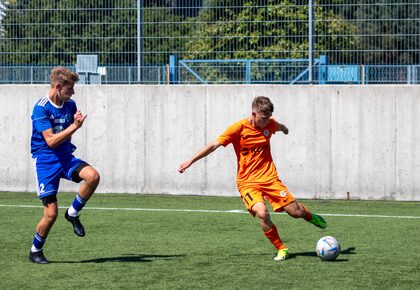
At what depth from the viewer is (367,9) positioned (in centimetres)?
1525

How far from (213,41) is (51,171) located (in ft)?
Answer: 24.0

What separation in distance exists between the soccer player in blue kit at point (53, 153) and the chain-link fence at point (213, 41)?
22.7 feet

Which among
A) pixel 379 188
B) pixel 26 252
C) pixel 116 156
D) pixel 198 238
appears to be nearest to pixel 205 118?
pixel 116 156

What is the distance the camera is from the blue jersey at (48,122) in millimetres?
9023

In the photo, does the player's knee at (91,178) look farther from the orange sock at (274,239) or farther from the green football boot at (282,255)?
the green football boot at (282,255)

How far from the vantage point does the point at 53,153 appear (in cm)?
916

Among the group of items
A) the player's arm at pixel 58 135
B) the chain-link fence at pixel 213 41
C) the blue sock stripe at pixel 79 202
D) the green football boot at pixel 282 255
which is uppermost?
the chain-link fence at pixel 213 41

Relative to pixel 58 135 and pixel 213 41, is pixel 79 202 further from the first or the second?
pixel 213 41

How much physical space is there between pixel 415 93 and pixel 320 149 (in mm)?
1739

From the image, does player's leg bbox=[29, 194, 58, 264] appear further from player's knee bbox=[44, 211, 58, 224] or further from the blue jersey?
the blue jersey

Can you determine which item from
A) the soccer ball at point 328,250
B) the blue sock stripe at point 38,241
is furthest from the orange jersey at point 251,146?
the blue sock stripe at point 38,241

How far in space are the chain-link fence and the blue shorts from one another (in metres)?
6.95

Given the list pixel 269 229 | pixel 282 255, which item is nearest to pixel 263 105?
pixel 269 229

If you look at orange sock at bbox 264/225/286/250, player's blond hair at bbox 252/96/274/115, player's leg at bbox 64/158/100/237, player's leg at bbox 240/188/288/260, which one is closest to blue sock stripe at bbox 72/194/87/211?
player's leg at bbox 64/158/100/237
